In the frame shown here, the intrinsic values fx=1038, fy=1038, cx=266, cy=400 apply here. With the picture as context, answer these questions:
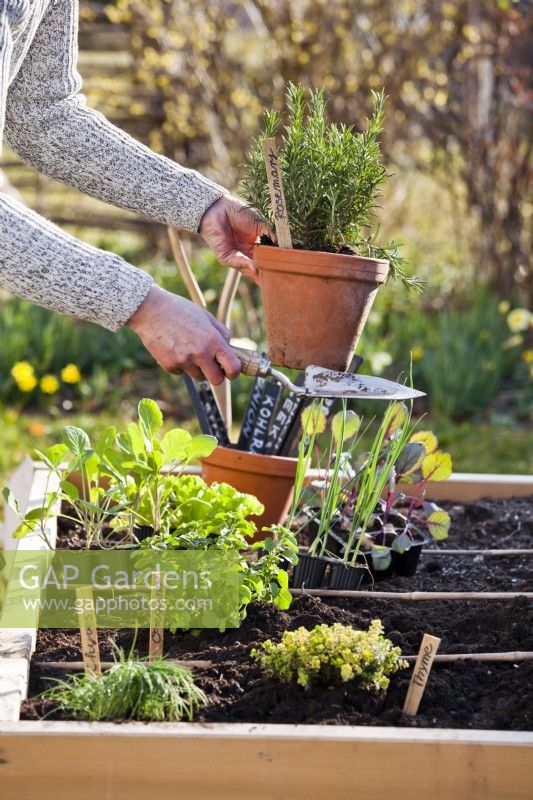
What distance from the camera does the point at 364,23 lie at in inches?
212

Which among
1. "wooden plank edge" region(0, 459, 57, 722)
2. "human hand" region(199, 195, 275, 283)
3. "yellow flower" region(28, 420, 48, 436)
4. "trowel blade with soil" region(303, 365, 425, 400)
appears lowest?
"yellow flower" region(28, 420, 48, 436)

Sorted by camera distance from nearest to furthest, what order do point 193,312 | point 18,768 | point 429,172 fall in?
point 18,768, point 193,312, point 429,172

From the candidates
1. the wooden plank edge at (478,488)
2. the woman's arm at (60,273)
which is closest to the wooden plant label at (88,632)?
the woman's arm at (60,273)

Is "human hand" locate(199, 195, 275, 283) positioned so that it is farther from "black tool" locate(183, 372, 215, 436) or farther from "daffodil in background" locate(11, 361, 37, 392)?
"daffodil in background" locate(11, 361, 37, 392)

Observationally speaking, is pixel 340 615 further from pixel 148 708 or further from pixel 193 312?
pixel 193 312

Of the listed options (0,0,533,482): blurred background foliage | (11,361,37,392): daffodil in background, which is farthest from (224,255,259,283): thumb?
(0,0,533,482): blurred background foliage

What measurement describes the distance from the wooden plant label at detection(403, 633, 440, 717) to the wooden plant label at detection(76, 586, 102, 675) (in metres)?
0.46

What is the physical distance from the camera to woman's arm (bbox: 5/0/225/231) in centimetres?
205

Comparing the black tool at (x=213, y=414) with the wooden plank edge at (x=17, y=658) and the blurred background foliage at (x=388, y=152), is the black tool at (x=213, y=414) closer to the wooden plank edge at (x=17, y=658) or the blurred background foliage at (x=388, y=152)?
the wooden plank edge at (x=17, y=658)

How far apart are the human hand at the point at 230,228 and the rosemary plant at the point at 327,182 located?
4.8 inches

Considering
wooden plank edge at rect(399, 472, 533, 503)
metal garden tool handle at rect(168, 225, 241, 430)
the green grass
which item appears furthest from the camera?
the green grass

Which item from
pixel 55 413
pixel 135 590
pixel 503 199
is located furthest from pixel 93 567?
pixel 503 199

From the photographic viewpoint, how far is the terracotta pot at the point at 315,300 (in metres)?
1.83

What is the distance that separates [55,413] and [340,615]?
8.50ft
